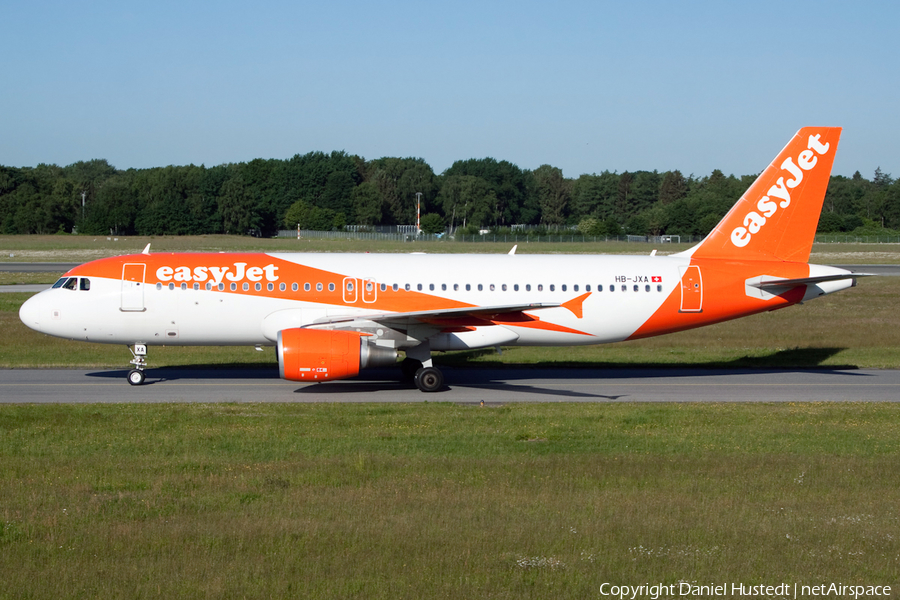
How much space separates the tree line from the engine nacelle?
97.0 metres

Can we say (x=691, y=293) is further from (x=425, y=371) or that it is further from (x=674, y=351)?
(x=425, y=371)

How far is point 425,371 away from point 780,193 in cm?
1228

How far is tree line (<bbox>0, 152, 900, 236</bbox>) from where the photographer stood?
427 ft

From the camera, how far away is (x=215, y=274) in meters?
23.9

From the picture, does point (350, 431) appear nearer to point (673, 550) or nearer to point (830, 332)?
point (673, 550)

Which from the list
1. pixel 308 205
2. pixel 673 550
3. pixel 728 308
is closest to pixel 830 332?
pixel 728 308

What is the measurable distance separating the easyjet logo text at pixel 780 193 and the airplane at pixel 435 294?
0.14ft

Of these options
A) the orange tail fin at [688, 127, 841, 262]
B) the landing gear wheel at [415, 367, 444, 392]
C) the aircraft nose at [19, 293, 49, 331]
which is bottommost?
the landing gear wheel at [415, 367, 444, 392]

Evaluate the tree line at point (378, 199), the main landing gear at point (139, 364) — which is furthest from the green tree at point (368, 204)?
the main landing gear at point (139, 364)

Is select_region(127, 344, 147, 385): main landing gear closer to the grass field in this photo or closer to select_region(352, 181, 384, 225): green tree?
the grass field

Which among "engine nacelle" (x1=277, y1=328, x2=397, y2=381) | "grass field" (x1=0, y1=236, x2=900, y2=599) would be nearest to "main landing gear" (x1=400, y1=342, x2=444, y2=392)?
"engine nacelle" (x1=277, y1=328, x2=397, y2=381)

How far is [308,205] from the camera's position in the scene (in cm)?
15475

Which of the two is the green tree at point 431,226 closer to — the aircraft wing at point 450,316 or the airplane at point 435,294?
the airplane at point 435,294

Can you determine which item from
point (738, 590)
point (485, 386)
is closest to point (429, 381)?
point (485, 386)
